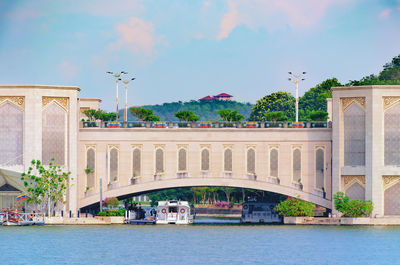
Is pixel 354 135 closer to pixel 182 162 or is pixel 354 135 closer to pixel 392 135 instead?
pixel 392 135

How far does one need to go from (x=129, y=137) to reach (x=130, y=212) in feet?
31.6

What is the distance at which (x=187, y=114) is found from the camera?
123125 mm

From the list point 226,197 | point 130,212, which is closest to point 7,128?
point 130,212

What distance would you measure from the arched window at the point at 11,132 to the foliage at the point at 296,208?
1119 inches

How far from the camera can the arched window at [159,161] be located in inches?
4660

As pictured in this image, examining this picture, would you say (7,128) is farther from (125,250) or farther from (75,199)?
(125,250)

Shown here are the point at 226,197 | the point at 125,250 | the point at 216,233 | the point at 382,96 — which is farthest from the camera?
the point at 226,197

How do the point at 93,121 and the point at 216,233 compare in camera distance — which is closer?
the point at 216,233

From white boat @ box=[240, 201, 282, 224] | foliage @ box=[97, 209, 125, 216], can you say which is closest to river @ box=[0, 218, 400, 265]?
foliage @ box=[97, 209, 125, 216]

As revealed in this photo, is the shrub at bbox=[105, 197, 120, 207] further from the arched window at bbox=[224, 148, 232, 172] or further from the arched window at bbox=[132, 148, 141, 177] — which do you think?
the arched window at bbox=[224, 148, 232, 172]

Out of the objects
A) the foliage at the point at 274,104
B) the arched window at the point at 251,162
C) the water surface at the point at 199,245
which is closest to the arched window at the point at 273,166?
the arched window at the point at 251,162

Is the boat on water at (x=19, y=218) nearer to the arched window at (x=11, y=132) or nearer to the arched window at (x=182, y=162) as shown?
the arched window at (x=11, y=132)

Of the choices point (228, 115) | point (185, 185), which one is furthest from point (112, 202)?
point (228, 115)

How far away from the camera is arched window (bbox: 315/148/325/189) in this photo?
4614 inches
